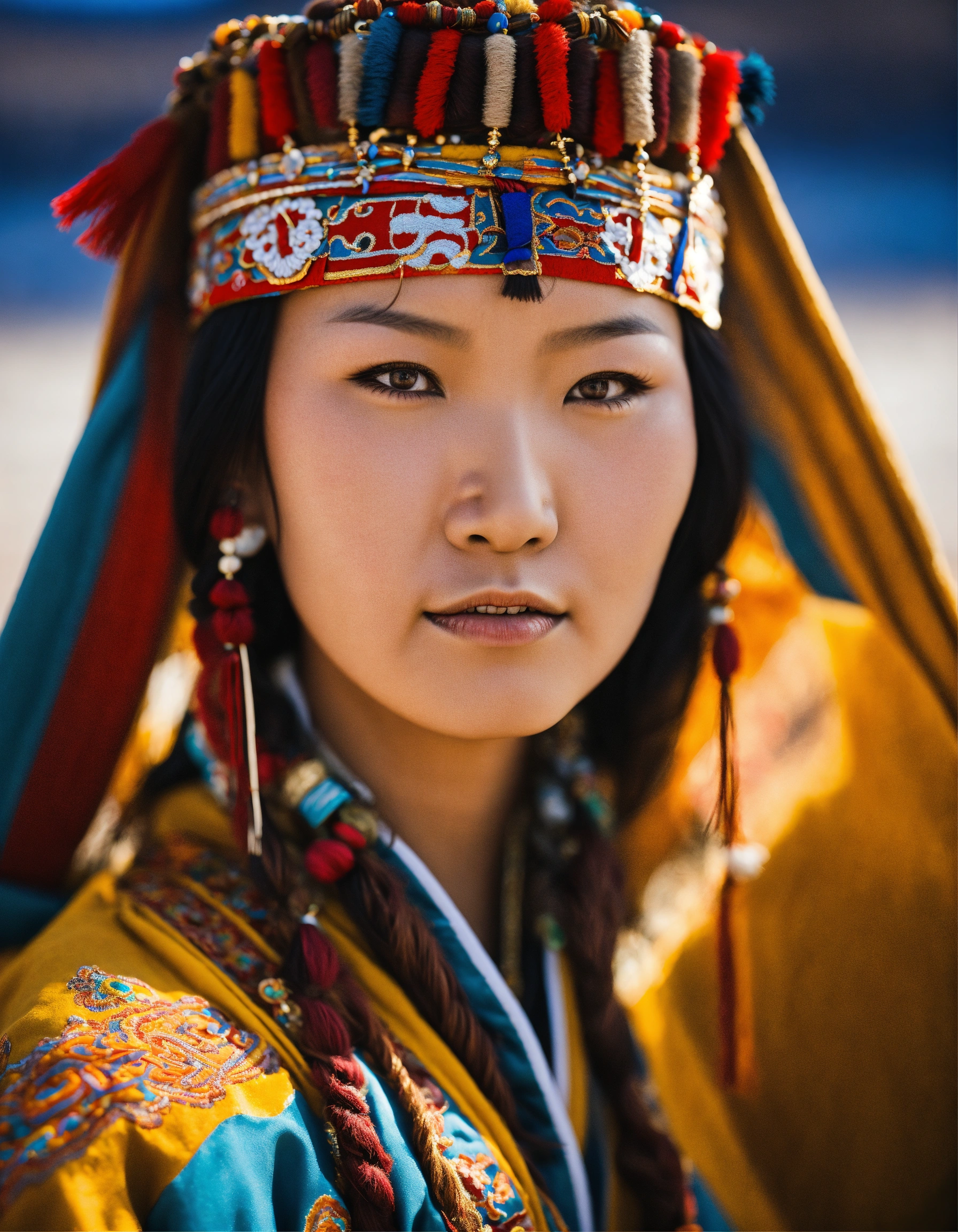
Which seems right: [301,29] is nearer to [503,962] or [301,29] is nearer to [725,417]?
[725,417]

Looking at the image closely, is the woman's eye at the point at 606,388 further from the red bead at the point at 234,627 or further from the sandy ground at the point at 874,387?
the sandy ground at the point at 874,387

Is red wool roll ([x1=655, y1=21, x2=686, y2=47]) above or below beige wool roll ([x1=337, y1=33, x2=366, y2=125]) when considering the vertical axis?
below

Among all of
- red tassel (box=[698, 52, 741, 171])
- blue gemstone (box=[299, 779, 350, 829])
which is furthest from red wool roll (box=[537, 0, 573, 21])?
blue gemstone (box=[299, 779, 350, 829])

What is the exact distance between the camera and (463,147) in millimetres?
1219

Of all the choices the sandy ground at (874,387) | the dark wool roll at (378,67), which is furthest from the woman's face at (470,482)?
the sandy ground at (874,387)

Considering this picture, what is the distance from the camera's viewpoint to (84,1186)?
2.87 ft

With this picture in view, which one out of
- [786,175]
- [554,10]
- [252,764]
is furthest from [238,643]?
[786,175]

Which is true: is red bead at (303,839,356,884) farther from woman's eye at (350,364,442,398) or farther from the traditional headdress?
woman's eye at (350,364,442,398)

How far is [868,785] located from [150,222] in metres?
1.44

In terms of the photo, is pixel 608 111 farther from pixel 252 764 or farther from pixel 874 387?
pixel 874 387

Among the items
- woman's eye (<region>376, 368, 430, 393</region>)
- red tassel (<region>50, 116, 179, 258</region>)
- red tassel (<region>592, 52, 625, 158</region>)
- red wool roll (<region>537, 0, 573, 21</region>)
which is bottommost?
woman's eye (<region>376, 368, 430, 393</region>)

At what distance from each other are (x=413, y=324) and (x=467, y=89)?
28 centimetres

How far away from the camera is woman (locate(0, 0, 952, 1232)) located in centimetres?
112

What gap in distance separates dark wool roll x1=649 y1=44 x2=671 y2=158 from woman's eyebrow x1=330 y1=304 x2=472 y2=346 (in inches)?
14.8
